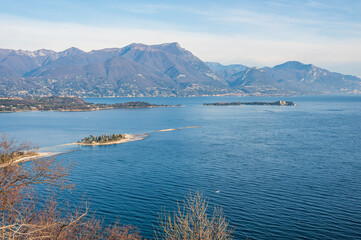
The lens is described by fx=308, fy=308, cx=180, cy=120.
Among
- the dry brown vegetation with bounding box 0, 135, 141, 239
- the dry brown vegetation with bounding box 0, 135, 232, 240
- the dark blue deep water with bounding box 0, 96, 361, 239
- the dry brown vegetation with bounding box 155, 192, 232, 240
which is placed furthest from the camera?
the dark blue deep water with bounding box 0, 96, 361, 239

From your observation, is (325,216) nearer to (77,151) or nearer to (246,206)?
(246,206)

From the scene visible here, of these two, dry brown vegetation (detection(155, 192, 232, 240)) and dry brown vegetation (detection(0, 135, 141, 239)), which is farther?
dry brown vegetation (detection(155, 192, 232, 240))

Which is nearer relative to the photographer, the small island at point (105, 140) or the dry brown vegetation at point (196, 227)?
the dry brown vegetation at point (196, 227)

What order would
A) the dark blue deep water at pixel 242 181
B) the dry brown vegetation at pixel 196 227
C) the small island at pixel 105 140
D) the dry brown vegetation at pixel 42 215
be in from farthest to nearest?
the small island at pixel 105 140, the dark blue deep water at pixel 242 181, the dry brown vegetation at pixel 196 227, the dry brown vegetation at pixel 42 215

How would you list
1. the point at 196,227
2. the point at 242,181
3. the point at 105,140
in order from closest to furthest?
the point at 196,227 < the point at 242,181 < the point at 105,140

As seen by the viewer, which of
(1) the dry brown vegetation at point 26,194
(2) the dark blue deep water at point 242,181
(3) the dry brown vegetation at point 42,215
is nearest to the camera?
(1) the dry brown vegetation at point 26,194

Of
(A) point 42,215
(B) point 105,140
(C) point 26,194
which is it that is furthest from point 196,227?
(B) point 105,140

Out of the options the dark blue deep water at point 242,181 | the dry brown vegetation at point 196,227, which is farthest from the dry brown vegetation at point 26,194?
the dark blue deep water at point 242,181

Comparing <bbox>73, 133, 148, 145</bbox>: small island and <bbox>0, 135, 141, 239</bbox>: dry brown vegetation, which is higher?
<bbox>0, 135, 141, 239</bbox>: dry brown vegetation

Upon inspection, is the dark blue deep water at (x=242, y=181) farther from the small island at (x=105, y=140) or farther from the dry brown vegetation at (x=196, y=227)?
the small island at (x=105, y=140)

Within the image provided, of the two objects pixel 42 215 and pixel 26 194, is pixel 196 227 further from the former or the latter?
pixel 26 194

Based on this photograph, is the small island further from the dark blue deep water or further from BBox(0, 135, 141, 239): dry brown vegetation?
BBox(0, 135, 141, 239): dry brown vegetation

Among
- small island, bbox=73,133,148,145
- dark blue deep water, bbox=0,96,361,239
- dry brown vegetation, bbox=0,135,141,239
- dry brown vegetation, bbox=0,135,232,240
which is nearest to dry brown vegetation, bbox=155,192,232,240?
dry brown vegetation, bbox=0,135,232,240

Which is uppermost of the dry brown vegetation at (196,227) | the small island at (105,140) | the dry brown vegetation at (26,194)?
the dry brown vegetation at (26,194)
